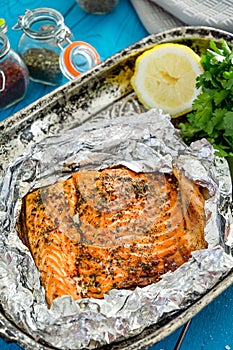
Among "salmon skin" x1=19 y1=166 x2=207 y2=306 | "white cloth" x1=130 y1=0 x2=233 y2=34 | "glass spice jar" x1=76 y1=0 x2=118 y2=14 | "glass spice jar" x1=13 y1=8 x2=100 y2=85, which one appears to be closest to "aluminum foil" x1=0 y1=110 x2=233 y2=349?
"salmon skin" x1=19 y1=166 x2=207 y2=306

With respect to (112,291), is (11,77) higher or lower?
higher

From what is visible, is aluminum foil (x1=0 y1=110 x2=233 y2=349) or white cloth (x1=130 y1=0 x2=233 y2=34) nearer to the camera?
aluminum foil (x1=0 y1=110 x2=233 y2=349)

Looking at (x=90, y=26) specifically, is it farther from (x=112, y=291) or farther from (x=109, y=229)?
(x=112, y=291)

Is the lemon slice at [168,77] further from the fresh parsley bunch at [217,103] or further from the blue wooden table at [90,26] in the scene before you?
the blue wooden table at [90,26]

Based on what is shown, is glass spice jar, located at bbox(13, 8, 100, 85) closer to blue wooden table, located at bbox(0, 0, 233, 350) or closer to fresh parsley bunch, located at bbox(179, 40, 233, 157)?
blue wooden table, located at bbox(0, 0, 233, 350)

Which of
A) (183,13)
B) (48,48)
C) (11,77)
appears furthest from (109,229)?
(183,13)

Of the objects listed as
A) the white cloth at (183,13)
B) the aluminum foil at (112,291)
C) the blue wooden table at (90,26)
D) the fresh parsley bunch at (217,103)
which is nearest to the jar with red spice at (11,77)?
the blue wooden table at (90,26)

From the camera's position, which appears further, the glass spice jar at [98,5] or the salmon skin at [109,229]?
the glass spice jar at [98,5]
